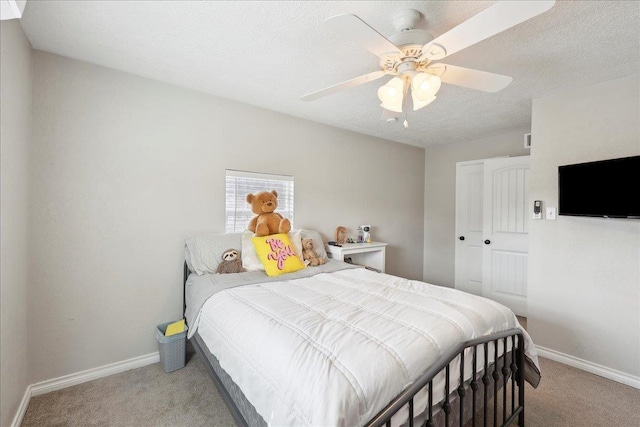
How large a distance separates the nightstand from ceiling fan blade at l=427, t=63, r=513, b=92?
2.01 m

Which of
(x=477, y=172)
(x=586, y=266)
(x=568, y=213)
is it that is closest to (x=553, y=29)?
(x=568, y=213)

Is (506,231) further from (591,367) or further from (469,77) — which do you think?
(469,77)

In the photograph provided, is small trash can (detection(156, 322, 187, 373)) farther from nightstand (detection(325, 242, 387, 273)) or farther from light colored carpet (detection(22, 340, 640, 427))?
nightstand (detection(325, 242, 387, 273))

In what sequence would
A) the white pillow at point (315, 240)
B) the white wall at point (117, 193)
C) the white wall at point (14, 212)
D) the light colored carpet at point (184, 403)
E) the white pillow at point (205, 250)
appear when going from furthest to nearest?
the white pillow at point (315, 240) → the white pillow at point (205, 250) → the white wall at point (117, 193) → the light colored carpet at point (184, 403) → the white wall at point (14, 212)

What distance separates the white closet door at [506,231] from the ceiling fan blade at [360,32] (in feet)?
9.55

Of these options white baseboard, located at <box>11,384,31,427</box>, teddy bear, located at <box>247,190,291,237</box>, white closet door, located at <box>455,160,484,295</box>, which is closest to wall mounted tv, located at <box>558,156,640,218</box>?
white closet door, located at <box>455,160,484,295</box>

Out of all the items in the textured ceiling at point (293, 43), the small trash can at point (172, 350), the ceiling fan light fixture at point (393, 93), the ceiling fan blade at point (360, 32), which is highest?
the textured ceiling at point (293, 43)

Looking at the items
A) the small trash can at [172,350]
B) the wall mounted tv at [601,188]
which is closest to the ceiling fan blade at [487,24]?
the wall mounted tv at [601,188]

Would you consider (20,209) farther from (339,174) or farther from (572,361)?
(572,361)

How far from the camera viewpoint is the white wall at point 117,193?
1.95m

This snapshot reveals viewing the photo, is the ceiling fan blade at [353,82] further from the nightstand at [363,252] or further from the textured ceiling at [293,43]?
the nightstand at [363,252]

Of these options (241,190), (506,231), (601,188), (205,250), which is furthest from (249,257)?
(506,231)

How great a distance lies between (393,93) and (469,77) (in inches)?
16.4

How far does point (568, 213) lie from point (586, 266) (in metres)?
0.48
